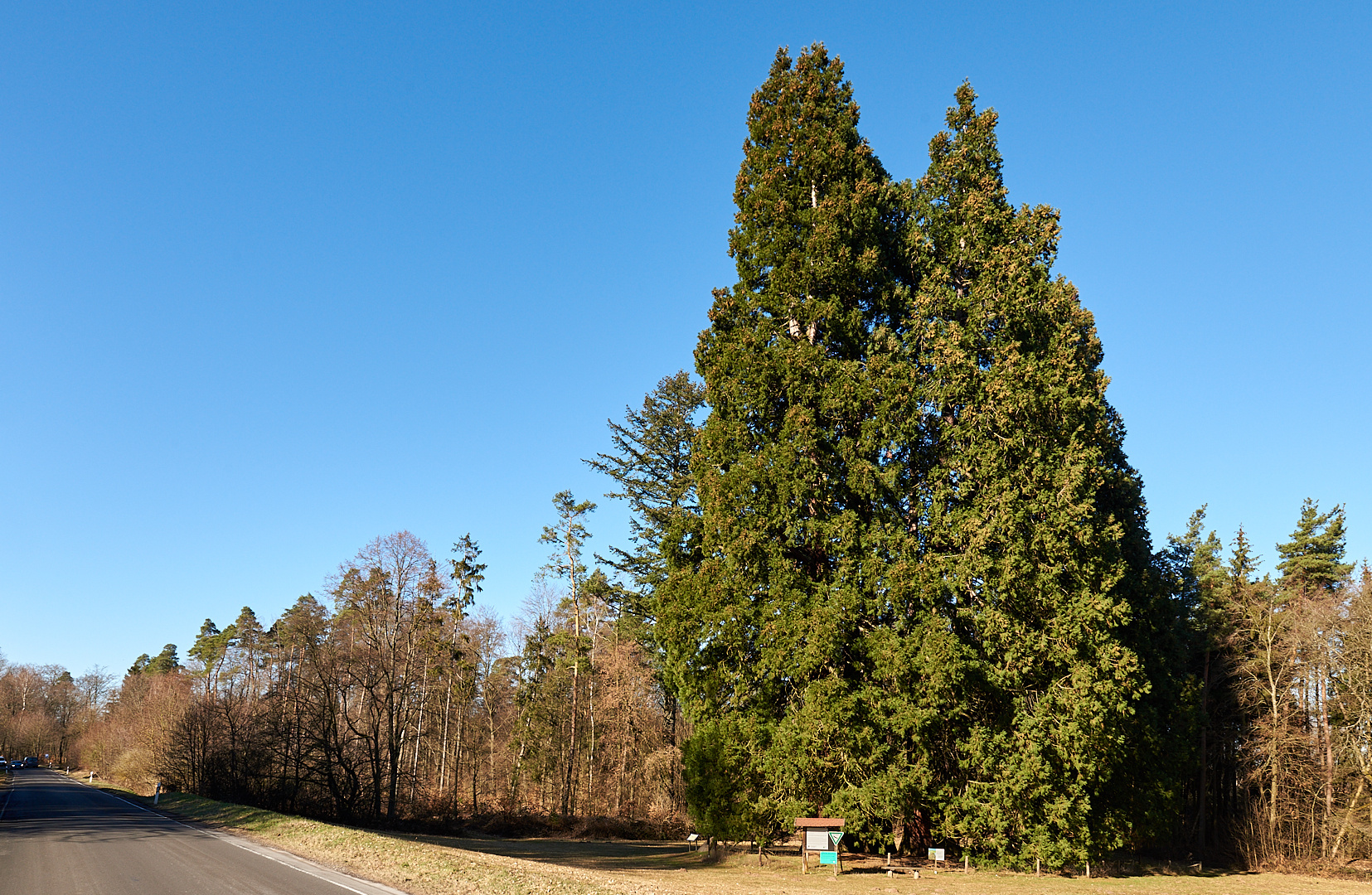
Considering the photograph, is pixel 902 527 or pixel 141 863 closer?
pixel 141 863

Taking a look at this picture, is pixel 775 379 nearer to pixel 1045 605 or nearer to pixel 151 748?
pixel 1045 605

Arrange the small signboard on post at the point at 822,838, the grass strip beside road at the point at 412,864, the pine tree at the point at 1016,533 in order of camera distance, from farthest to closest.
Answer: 1. the pine tree at the point at 1016,533
2. the small signboard on post at the point at 822,838
3. the grass strip beside road at the point at 412,864

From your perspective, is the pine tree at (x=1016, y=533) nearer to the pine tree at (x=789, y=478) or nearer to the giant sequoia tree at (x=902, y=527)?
the giant sequoia tree at (x=902, y=527)

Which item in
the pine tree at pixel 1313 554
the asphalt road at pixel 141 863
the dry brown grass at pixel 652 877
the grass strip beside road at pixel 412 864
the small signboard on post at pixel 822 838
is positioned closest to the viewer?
the asphalt road at pixel 141 863

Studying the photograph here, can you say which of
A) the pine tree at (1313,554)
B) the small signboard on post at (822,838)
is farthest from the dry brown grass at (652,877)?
the pine tree at (1313,554)

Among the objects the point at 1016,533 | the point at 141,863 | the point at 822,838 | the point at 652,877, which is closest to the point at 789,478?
the point at 1016,533

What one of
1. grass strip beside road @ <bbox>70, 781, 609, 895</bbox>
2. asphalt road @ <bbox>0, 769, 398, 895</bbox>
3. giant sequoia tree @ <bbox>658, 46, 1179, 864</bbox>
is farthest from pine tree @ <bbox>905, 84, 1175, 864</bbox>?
asphalt road @ <bbox>0, 769, 398, 895</bbox>

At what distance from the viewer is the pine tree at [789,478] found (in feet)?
56.2

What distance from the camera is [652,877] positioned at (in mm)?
14906

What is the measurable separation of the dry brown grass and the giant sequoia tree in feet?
3.55

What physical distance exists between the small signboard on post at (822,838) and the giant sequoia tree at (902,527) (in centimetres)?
69

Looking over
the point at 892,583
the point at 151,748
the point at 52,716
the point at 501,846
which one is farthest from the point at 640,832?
the point at 52,716

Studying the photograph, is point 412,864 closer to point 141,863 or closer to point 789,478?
point 141,863

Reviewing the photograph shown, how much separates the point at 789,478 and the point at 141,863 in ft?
47.6
